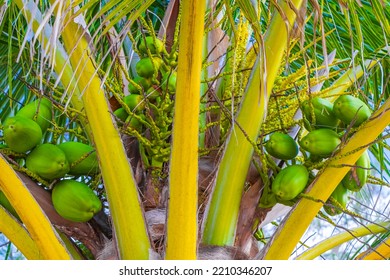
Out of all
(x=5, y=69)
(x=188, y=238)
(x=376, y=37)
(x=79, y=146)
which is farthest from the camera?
(x=5, y=69)

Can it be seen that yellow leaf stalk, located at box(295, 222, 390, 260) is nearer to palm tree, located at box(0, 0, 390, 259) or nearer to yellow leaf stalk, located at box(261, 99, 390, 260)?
palm tree, located at box(0, 0, 390, 259)

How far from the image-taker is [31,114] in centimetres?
130

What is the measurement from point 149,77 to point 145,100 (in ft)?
0.40

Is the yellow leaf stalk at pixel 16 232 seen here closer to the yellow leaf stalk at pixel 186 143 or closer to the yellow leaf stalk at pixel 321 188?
the yellow leaf stalk at pixel 186 143

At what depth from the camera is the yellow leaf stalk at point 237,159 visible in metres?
1.20

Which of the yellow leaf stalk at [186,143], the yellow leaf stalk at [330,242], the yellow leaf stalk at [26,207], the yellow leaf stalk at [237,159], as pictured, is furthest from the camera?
the yellow leaf stalk at [330,242]

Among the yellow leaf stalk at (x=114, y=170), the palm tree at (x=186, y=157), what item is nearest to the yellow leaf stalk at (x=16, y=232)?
the palm tree at (x=186, y=157)

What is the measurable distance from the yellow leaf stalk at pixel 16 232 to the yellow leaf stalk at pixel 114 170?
0.18 metres

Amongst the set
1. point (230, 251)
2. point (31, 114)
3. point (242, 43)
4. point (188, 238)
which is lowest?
point (230, 251)

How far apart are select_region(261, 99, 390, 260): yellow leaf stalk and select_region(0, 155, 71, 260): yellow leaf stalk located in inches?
16.4

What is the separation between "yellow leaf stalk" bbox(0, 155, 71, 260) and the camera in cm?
109

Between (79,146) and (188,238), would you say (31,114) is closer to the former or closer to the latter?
(79,146)

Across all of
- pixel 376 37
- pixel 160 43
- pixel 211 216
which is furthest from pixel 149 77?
pixel 376 37
